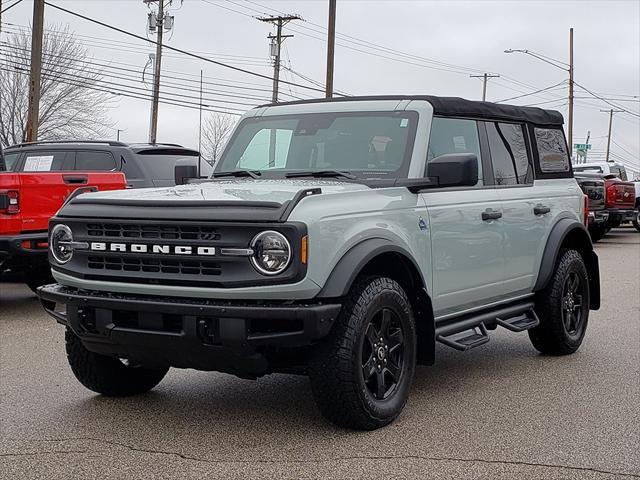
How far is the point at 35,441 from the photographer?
4.79 m

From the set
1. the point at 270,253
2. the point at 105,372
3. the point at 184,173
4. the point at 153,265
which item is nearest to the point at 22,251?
the point at 184,173

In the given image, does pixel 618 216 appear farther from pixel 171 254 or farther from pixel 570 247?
pixel 171 254

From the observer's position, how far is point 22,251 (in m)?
9.12

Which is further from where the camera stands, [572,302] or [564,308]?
[572,302]

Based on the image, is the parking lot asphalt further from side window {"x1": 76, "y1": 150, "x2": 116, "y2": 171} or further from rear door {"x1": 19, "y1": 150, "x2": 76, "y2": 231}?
side window {"x1": 76, "y1": 150, "x2": 116, "y2": 171}

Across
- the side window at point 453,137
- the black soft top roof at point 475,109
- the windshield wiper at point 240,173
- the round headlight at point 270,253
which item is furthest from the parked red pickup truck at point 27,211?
the round headlight at point 270,253

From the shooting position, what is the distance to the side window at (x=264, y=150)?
245 inches

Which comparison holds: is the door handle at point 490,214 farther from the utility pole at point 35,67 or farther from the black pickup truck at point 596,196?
the utility pole at point 35,67

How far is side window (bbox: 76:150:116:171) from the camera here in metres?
12.0

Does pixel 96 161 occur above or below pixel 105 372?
above

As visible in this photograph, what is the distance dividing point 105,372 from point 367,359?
1.72 meters

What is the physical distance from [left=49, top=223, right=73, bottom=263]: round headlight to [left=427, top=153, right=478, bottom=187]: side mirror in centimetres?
221

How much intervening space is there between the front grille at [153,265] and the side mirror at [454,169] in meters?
1.61

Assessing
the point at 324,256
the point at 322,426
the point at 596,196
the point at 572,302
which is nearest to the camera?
the point at 324,256
